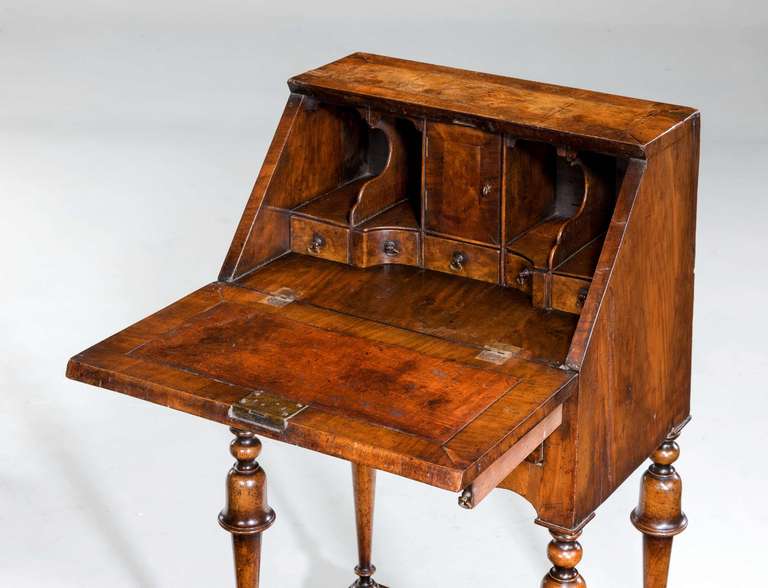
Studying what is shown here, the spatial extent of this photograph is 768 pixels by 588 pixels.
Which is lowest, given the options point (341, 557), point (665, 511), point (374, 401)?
point (341, 557)

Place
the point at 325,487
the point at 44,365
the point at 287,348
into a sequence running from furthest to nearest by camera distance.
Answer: the point at 44,365 < the point at 325,487 < the point at 287,348

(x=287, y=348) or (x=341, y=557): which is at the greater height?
(x=287, y=348)

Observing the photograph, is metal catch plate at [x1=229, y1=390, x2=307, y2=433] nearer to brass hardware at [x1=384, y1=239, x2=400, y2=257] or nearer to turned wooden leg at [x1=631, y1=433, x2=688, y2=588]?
brass hardware at [x1=384, y1=239, x2=400, y2=257]

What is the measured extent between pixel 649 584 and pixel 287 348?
3.45 ft

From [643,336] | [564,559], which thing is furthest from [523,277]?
[564,559]

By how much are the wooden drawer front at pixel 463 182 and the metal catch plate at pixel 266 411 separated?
2.46ft

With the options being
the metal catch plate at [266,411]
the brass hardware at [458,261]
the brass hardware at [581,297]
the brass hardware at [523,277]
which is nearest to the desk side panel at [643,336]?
the brass hardware at [581,297]

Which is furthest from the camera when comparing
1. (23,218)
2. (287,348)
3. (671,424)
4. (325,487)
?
(23,218)

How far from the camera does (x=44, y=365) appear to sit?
5.17 m

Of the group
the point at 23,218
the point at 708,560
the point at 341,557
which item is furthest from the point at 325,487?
the point at 23,218

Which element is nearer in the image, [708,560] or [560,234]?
[560,234]

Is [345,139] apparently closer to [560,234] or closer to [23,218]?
[560,234]

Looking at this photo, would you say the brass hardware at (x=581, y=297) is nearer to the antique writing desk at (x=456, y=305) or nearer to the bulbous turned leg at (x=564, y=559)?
the antique writing desk at (x=456, y=305)

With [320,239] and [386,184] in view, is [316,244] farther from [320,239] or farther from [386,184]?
[386,184]
